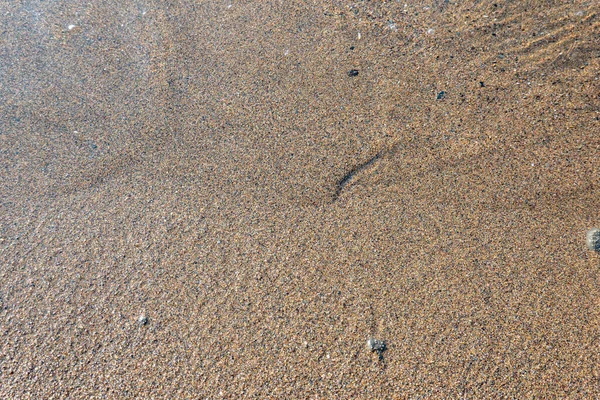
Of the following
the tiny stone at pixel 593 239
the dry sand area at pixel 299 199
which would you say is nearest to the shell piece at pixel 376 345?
the dry sand area at pixel 299 199

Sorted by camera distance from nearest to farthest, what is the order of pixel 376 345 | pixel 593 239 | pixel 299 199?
pixel 376 345 → pixel 593 239 → pixel 299 199

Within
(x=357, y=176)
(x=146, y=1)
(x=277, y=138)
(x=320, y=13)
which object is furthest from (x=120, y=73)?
(x=357, y=176)

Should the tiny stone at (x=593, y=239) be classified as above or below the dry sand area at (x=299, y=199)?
below

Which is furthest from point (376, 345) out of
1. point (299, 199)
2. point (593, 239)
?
point (593, 239)

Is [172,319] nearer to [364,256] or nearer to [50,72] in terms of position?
[364,256]

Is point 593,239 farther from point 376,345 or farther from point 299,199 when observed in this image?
point 299,199

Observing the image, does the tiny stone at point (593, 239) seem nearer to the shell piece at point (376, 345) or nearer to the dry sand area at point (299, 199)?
the dry sand area at point (299, 199)

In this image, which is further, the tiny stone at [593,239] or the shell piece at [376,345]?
the tiny stone at [593,239]
